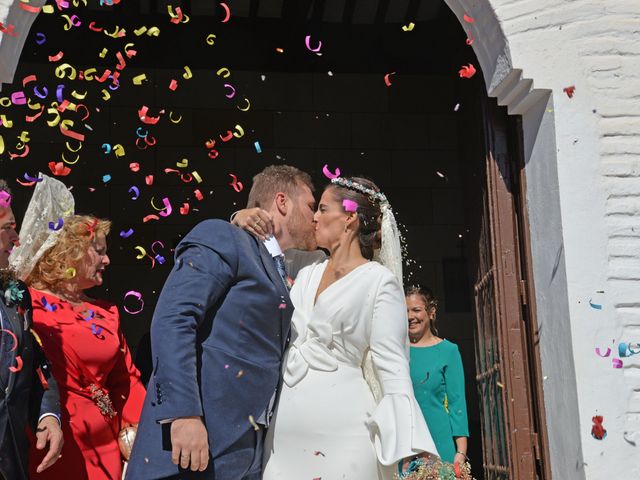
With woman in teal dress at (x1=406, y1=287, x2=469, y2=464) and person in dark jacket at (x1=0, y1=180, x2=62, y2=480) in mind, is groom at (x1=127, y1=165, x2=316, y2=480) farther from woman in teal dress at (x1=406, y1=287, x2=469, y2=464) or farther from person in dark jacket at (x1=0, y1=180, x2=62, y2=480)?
woman in teal dress at (x1=406, y1=287, x2=469, y2=464)

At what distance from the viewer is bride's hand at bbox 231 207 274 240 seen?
3.41 meters

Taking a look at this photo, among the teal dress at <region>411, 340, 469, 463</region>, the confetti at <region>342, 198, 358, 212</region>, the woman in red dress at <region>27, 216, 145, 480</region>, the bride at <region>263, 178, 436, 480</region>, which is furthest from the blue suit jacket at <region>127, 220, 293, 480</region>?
the teal dress at <region>411, 340, 469, 463</region>

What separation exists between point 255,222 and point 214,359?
539 mm

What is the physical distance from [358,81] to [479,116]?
3103mm

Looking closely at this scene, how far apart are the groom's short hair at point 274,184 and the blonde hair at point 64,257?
927 mm

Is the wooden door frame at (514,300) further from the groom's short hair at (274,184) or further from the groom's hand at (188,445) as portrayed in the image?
the groom's hand at (188,445)

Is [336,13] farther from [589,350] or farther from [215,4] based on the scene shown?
[589,350]

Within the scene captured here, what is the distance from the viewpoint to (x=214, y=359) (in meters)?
3.15

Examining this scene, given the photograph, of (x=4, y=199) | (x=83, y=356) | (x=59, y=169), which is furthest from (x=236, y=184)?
(x=4, y=199)

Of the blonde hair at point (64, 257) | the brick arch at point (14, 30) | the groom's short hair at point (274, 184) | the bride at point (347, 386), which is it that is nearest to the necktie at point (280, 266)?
the bride at point (347, 386)

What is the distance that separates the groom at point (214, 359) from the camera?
2.98 m

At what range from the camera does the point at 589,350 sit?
3586 millimetres

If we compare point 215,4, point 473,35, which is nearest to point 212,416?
→ point 473,35

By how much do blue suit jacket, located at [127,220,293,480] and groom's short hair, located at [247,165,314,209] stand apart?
14.5 inches
